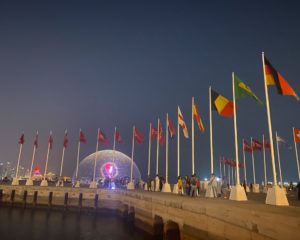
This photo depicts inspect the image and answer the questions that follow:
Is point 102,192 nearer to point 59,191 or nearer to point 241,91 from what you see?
point 59,191

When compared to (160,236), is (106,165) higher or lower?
higher

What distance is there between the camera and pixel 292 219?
9375 mm

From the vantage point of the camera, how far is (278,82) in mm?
18656

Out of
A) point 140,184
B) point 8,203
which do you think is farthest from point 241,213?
point 8,203

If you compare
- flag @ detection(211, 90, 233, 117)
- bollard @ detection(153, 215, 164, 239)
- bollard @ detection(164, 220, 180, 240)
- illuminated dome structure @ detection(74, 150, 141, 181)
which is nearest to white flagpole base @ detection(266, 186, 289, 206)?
bollard @ detection(164, 220, 180, 240)

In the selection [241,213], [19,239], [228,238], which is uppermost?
[241,213]

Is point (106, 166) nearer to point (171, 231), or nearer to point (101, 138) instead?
point (101, 138)

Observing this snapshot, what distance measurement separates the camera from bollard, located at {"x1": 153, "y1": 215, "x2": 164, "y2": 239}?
23.2 m

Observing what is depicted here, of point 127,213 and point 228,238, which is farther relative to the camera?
point 127,213

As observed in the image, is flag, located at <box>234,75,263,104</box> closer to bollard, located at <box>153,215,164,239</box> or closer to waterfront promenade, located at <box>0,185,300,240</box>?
waterfront promenade, located at <box>0,185,300,240</box>

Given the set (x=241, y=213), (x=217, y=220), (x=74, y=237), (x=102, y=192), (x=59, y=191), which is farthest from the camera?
(x=59, y=191)

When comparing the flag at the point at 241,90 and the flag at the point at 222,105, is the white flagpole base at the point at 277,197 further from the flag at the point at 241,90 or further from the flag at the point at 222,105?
the flag at the point at 222,105

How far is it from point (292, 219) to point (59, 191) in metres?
40.8

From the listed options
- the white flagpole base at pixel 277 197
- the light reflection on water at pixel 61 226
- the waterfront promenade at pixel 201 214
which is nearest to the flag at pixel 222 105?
the waterfront promenade at pixel 201 214
